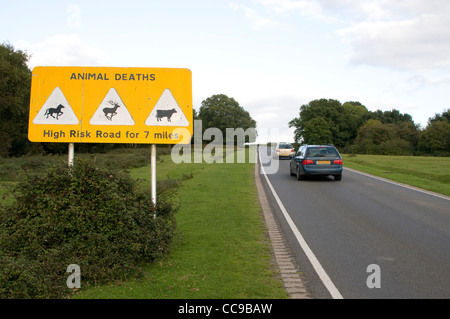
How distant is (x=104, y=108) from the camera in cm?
728

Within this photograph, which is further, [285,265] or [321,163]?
[321,163]

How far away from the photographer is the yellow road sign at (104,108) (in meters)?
7.27

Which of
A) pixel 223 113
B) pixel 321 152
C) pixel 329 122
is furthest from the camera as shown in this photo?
pixel 223 113

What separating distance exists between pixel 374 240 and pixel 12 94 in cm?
3978

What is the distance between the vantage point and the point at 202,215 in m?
10.5

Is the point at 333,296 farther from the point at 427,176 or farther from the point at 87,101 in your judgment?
the point at 427,176

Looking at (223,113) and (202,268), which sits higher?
(223,113)

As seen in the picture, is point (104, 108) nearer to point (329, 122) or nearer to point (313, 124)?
point (313, 124)

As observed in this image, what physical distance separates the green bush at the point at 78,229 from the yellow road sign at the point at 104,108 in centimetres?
118

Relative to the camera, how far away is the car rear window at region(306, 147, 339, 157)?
19.9 metres

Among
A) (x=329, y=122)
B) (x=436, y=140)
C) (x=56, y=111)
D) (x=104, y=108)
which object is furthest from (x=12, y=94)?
(x=329, y=122)

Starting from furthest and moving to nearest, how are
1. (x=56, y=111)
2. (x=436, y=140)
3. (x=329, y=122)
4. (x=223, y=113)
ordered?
(x=223, y=113)
(x=329, y=122)
(x=436, y=140)
(x=56, y=111)

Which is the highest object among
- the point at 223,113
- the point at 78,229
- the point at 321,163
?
the point at 223,113

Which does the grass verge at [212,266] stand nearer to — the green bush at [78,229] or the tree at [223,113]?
the green bush at [78,229]
